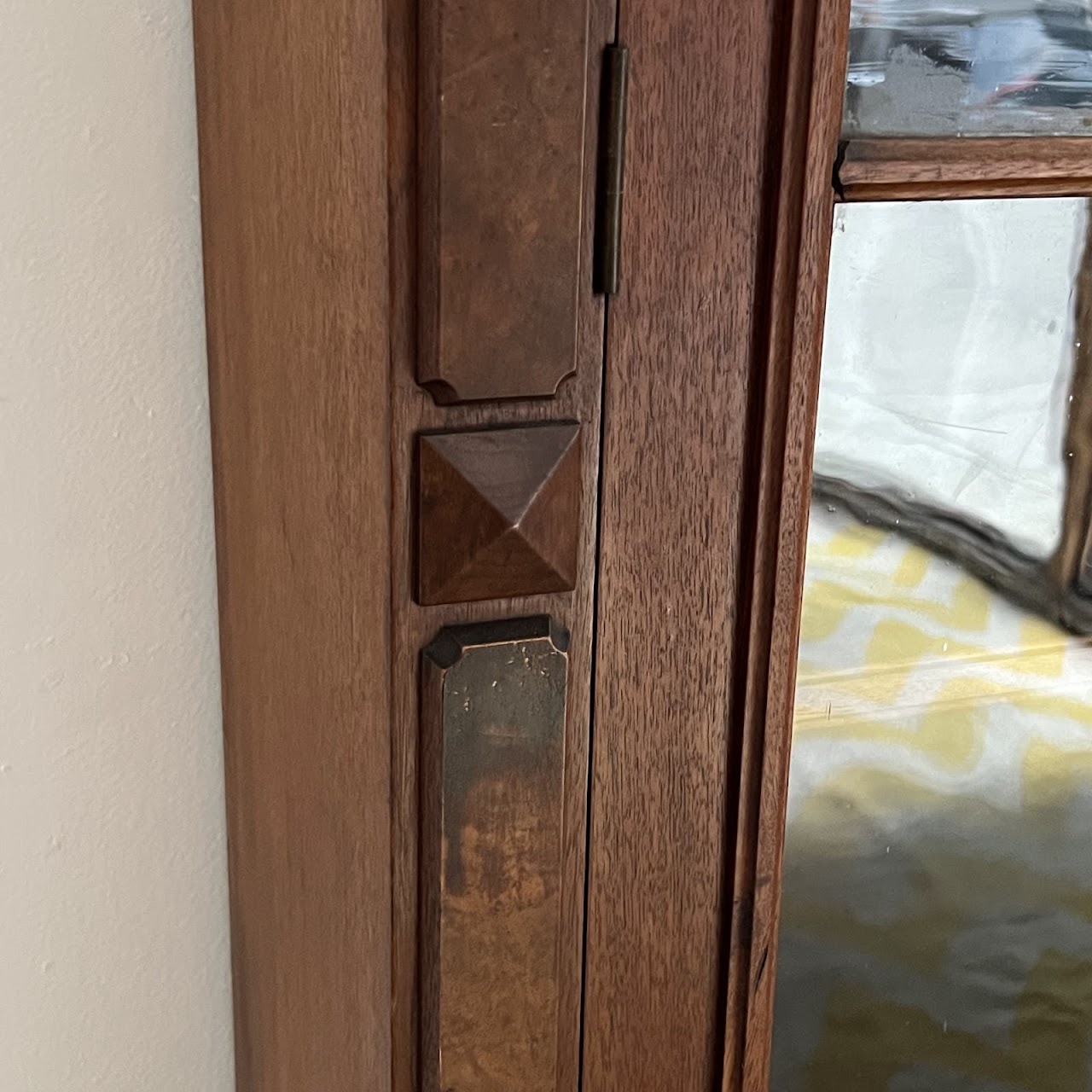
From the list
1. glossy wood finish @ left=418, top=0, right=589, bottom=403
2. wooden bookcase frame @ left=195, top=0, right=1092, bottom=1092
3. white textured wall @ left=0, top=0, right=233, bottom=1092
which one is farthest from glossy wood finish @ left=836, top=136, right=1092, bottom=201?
white textured wall @ left=0, top=0, right=233, bottom=1092

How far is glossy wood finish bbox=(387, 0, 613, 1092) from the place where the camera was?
454 mm

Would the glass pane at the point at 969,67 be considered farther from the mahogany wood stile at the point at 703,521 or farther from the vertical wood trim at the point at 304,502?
the vertical wood trim at the point at 304,502

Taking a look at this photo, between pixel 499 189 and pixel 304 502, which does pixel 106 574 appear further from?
pixel 499 189

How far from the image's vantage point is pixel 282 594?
0.65 meters

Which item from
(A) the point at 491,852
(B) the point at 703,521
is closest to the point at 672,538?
(B) the point at 703,521

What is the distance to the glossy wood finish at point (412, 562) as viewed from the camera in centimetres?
45

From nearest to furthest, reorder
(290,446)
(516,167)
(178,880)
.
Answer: (516,167), (290,446), (178,880)

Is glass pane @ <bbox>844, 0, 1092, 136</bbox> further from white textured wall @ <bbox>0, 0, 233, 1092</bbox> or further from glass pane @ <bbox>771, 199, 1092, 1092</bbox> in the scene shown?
white textured wall @ <bbox>0, 0, 233, 1092</bbox>

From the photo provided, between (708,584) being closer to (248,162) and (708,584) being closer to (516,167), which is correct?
(516,167)

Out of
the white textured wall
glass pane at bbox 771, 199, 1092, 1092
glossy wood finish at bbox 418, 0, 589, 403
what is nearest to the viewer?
glossy wood finish at bbox 418, 0, 589, 403

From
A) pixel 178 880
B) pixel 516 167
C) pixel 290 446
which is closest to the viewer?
pixel 516 167

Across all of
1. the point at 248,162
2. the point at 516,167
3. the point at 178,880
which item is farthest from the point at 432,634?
the point at 178,880

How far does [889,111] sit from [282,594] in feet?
1.03

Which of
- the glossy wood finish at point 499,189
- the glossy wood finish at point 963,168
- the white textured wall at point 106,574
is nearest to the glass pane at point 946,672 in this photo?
the glossy wood finish at point 963,168
